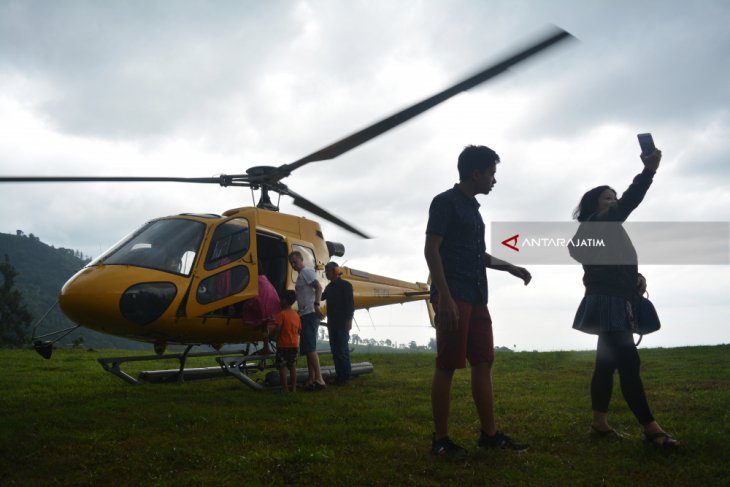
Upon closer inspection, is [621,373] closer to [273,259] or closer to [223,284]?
[223,284]

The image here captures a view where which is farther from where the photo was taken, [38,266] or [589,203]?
[38,266]

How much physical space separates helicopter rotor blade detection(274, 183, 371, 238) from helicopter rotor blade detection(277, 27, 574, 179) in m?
0.48

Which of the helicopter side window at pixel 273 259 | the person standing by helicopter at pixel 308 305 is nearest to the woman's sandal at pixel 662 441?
the person standing by helicopter at pixel 308 305

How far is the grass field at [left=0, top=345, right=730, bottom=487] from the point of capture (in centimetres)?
356

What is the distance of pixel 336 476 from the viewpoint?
11.6 feet

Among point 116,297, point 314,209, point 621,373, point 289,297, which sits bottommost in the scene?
point 621,373

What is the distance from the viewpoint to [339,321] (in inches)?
334

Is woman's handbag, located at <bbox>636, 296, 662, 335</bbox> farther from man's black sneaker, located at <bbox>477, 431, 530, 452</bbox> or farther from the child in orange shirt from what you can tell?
the child in orange shirt

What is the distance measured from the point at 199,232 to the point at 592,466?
5.68 meters

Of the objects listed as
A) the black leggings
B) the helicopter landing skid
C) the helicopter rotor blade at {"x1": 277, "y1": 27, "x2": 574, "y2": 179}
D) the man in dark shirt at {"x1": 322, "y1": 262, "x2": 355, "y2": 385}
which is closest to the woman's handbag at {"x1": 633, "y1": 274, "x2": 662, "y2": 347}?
the black leggings

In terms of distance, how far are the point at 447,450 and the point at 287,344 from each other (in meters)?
3.93

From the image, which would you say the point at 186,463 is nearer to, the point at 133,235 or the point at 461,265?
the point at 461,265

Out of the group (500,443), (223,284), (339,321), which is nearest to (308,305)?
(339,321)

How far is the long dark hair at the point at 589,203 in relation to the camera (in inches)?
189
